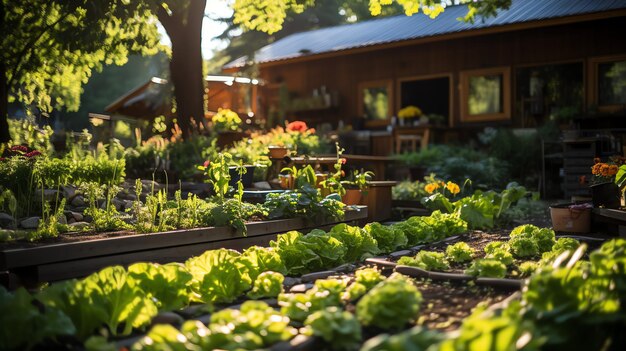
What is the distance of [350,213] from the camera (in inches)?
278

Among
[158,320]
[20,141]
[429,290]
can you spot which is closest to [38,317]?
[158,320]

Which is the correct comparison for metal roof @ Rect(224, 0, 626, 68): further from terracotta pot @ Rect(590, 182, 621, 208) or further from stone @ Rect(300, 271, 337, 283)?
stone @ Rect(300, 271, 337, 283)

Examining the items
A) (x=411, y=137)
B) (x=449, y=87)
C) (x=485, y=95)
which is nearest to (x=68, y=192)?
(x=411, y=137)

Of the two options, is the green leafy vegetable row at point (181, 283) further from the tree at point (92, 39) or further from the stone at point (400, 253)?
the tree at point (92, 39)

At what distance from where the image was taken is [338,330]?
287cm

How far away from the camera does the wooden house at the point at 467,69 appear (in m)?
14.1

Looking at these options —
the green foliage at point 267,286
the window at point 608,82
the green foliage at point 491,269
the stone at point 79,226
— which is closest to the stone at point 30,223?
the stone at point 79,226

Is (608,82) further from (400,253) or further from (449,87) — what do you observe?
(400,253)

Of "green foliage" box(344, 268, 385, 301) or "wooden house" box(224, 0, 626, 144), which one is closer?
"green foliage" box(344, 268, 385, 301)

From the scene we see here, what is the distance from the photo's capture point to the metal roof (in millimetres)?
14125

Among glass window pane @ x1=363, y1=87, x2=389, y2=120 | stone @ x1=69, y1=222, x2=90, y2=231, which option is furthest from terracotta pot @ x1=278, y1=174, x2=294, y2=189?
glass window pane @ x1=363, y1=87, x2=389, y2=120

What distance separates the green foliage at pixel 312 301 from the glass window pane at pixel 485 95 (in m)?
13.0

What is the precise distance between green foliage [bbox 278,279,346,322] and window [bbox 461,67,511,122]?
12.9 m

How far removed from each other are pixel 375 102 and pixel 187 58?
7.07m
